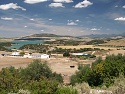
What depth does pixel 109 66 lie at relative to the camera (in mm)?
45625

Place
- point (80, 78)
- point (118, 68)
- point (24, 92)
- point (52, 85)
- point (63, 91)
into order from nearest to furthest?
point (24, 92)
point (63, 91)
point (52, 85)
point (118, 68)
point (80, 78)

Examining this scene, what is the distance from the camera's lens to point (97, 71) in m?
46.5

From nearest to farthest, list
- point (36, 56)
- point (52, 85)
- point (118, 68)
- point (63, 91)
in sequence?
point (63, 91) < point (52, 85) < point (118, 68) < point (36, 56)

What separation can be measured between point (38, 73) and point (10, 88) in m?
21.1

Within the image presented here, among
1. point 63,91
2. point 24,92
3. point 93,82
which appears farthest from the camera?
point 93,82

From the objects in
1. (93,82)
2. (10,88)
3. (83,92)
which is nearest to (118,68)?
(93,82)

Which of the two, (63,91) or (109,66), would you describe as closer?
(63,91)

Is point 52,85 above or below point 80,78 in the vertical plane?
above

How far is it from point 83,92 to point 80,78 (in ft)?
79.8

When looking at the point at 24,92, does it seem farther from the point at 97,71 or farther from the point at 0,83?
the point at 97,71

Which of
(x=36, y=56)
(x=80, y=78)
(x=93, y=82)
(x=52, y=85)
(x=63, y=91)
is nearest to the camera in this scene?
(x=63, y=91)

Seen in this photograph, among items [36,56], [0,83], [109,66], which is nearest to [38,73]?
[109,66]

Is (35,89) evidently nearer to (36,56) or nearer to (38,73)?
(38,73)

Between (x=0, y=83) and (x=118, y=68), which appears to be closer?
(x=0, y=83)
